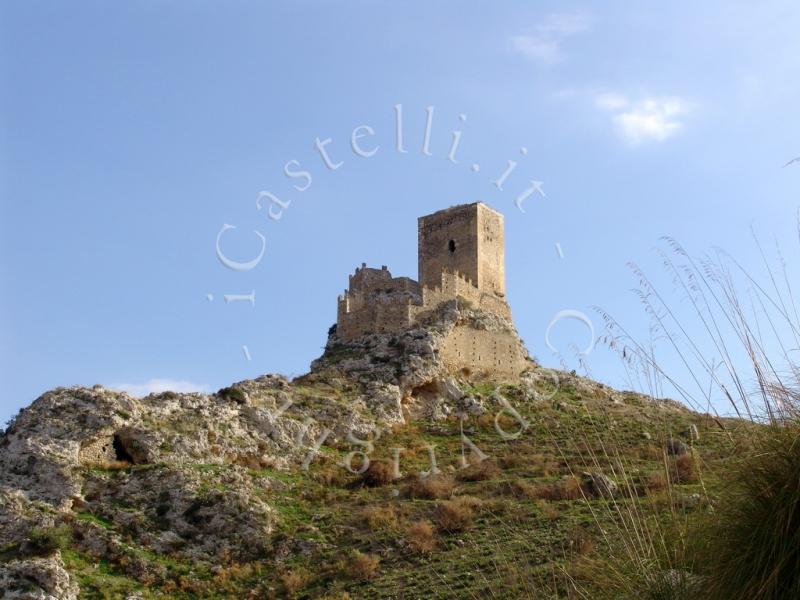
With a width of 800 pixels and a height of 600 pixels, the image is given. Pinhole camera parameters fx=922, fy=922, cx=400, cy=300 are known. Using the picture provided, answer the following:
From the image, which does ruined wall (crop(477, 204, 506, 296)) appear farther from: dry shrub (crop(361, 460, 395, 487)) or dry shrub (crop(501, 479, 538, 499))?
dry shrub (crop(501, 479, 538, 499))

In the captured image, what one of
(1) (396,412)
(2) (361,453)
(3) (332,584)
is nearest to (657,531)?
(3) (332,584)

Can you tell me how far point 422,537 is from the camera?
20.8 meters

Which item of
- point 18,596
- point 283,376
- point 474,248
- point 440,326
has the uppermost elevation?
point 474,248

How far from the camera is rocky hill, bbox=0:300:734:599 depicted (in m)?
19.4

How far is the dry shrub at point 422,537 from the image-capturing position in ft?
67.1

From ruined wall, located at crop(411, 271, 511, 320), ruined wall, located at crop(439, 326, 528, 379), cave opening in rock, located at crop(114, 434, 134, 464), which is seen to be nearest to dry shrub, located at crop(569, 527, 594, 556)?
cave opening in rock, located at crop(114, 434, 134, 464)

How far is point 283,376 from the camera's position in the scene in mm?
31656

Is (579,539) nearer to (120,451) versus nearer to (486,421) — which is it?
(120,451)

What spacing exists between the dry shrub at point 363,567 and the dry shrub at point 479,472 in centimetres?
620

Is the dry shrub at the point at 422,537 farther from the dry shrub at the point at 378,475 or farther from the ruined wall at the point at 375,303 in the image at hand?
the ruined wall at the point at 375,303

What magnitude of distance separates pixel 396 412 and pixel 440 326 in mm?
4074

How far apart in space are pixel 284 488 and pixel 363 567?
221 inches

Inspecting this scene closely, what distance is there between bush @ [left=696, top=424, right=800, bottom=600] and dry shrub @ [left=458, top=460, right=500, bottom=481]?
21.2m

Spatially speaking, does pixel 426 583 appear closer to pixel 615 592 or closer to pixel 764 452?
pixel 615 592
